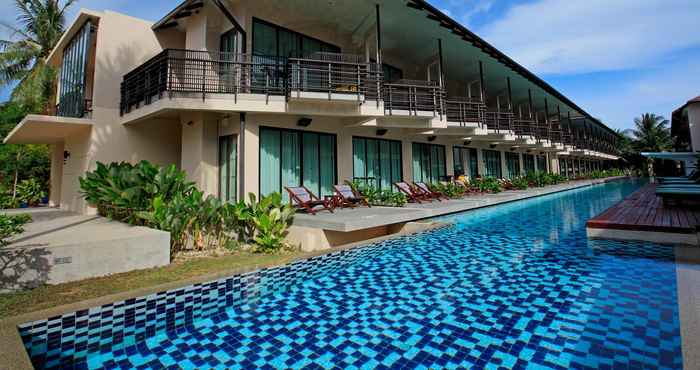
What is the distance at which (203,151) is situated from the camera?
10523 mm

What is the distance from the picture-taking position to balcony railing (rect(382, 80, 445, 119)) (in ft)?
39.0

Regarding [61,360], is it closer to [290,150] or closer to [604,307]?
[604,307]

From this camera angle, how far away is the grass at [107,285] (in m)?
4.01

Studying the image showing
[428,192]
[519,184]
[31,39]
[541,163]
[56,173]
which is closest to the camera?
[428,192]

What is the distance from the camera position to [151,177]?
771 cm

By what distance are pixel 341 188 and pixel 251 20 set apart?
603 centimetres

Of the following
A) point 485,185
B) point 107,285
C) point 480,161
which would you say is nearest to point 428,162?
point 485,185

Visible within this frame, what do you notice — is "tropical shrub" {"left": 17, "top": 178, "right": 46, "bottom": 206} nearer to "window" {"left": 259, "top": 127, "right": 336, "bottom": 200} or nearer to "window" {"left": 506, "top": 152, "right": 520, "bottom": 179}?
"window" {"left": 259, "top": 127, "right": 336, "bottom": 200}

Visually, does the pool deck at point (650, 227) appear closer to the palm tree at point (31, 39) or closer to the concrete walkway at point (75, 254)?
the concrete walkway at point (75, 254)

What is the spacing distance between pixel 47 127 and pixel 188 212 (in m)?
8.69

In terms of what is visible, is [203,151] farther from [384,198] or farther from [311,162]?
[384,198]

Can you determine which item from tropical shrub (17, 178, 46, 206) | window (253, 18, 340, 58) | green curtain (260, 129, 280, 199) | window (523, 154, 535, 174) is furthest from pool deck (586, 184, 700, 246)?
tropical shrub (17, 178, 46, 206)

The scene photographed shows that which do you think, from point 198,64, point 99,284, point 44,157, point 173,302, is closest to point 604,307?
point 173,302

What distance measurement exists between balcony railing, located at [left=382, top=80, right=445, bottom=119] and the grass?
7.78m
